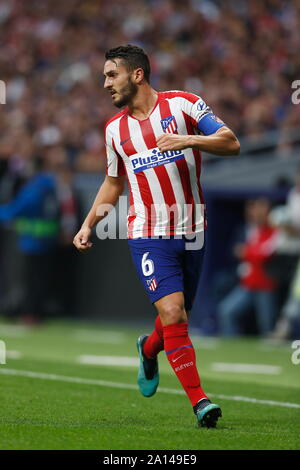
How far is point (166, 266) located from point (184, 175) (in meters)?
0.60

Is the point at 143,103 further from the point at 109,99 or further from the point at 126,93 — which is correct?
the point at 109,99

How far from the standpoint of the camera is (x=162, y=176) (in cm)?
674

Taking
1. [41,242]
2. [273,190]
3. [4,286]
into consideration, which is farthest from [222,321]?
[4,286]

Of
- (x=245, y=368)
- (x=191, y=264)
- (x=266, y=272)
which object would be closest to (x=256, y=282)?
(x=266, y=272)

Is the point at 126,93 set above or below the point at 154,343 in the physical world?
above

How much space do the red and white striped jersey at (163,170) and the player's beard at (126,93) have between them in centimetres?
14

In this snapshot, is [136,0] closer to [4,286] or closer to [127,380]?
[4,286]

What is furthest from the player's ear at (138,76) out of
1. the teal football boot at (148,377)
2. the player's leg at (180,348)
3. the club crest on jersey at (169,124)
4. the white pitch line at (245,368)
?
the white pitch line at (245,368)

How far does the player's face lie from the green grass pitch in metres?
1.98

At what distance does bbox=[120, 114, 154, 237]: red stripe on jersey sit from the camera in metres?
6.79

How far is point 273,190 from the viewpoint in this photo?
14.6 meters

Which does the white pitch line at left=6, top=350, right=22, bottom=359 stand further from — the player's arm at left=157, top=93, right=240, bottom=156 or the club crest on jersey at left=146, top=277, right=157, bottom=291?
the player's arm at left=157, top=93, right=240, bottom=156

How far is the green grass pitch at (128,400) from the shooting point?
5664 mm
